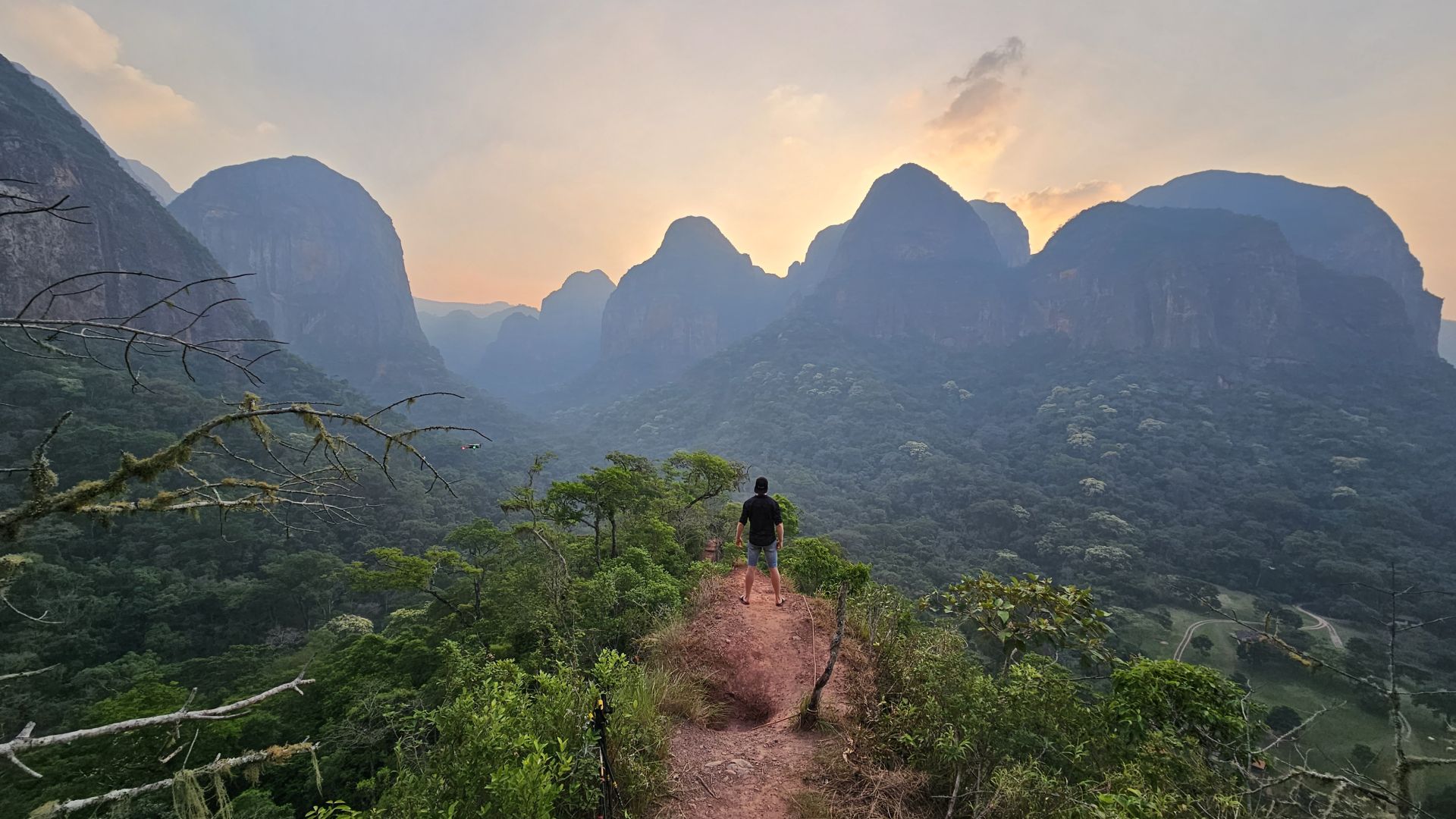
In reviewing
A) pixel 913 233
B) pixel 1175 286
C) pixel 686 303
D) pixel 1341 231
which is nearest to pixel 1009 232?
pixel 913 233

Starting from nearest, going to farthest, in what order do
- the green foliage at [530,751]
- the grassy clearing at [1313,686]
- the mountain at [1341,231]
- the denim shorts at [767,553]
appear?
the green foliage at [530,751] < the denim shorts at [767,553] < the grassy clearing at [1313,686] < the mountain at [1341,231]

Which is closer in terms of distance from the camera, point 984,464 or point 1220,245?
point 984,464

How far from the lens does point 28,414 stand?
2811 centimetres

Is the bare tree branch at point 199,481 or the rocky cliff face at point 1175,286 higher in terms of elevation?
the rocky cliff face at point 1175,286

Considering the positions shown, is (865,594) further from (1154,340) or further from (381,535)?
(1154,340)

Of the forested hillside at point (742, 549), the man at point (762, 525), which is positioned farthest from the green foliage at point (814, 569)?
the man at point (762, 525)

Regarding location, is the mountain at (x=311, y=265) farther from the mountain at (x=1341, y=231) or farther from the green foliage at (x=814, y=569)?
the mountain at (x=1341, y=231)

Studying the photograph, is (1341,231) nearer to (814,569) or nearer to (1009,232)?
(1009,232)

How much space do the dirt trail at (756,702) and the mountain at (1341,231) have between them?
5196 inches

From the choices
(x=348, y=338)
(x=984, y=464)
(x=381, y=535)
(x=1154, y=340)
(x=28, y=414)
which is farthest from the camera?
(x=348, y=338)

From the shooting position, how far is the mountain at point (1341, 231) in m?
93.9

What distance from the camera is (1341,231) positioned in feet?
338

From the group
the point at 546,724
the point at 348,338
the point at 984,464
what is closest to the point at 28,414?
the point at 546,724

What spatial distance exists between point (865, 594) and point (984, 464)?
62459 mm
